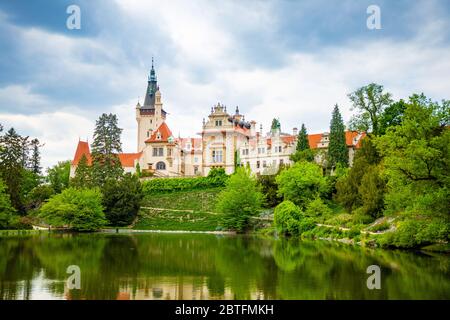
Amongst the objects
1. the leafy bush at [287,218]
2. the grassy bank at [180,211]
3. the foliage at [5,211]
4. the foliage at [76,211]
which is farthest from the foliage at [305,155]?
the foliage at [5,211]

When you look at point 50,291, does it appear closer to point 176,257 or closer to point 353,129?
point 176,257

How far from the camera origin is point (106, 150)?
5778 centimetres

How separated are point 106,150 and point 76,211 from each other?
13.2 m

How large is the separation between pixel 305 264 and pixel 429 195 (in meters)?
6.71

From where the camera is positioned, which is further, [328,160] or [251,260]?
[328,160]

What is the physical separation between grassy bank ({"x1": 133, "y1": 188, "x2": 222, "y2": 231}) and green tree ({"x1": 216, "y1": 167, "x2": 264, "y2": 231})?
6.72 feet

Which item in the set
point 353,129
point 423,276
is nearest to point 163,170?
point 353,129

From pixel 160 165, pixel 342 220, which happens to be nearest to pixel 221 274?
pixel 342 220

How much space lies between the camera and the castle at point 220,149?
61.2m

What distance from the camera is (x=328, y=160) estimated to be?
53719 millimetres

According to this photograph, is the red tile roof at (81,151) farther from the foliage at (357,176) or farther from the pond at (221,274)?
the pond at (221,274)

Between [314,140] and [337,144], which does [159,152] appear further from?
[337,144]

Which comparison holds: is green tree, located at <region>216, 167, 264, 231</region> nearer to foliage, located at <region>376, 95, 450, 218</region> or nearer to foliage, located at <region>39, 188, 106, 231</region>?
foliage, located at <region>39, 188, 106, 231</region>
